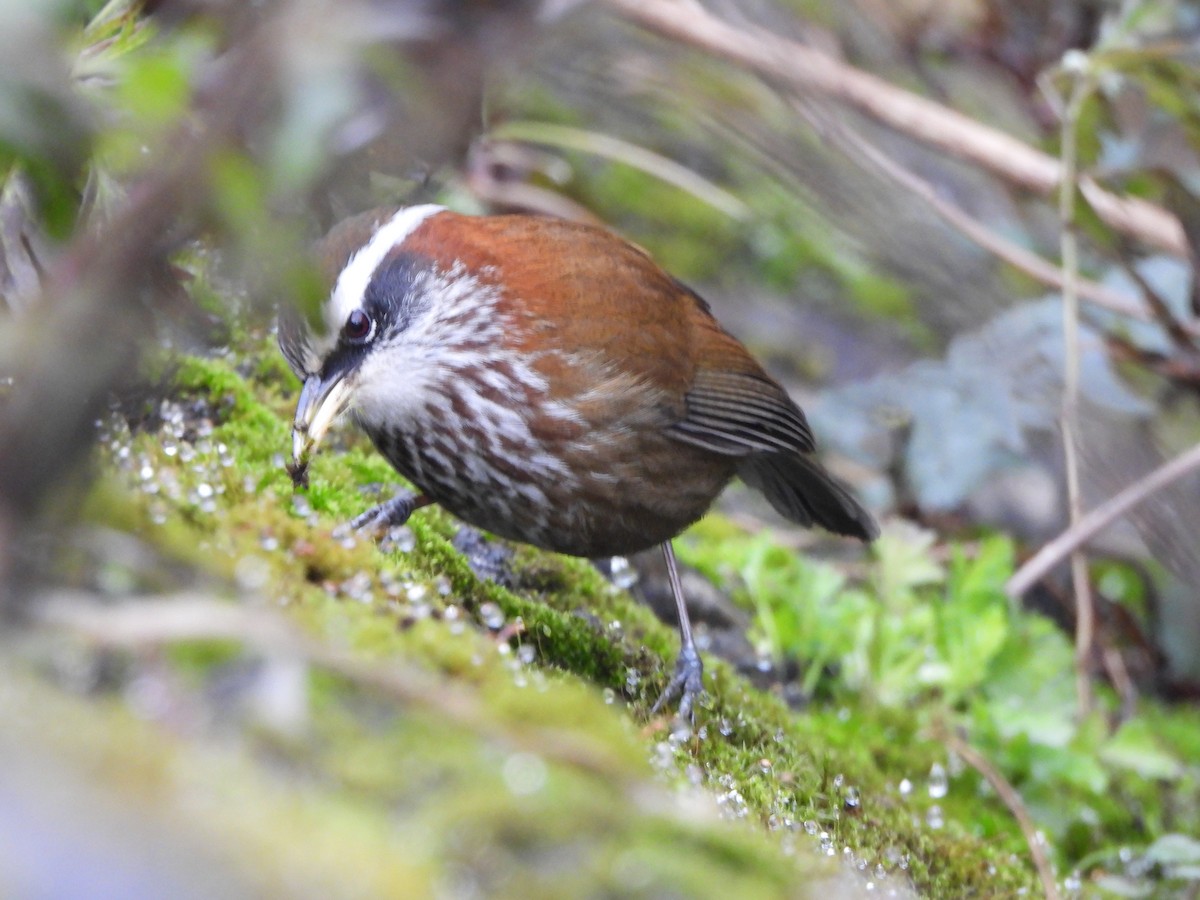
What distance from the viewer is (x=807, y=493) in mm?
4055

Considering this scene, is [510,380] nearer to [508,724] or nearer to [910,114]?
[508,724]

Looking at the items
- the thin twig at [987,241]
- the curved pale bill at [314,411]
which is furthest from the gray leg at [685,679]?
the thin twig at [987,241]

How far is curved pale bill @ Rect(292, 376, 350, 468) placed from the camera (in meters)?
2.86

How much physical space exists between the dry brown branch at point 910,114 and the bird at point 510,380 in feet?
7.57

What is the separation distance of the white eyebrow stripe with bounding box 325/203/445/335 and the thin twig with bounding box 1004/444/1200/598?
97.6 inches

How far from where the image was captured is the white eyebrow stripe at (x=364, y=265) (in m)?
3.04

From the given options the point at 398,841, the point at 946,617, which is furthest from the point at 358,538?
the point at 946,617

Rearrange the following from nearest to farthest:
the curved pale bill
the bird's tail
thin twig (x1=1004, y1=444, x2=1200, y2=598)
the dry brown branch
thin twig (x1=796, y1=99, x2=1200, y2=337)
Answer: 1. the curved pale bill
2. the bird's tail
3. thin twig (x1=1004, y1=444, x2=1200, y2=598)
4. thin twig (x1=796, y1=99, x2=1200, y2=337)
5. the dry brown branch

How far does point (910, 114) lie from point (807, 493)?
2.44 m

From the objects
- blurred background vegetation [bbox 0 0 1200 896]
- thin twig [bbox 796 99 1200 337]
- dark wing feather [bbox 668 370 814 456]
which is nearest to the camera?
blurred background vegetation [bbox 0 0 1200 896]

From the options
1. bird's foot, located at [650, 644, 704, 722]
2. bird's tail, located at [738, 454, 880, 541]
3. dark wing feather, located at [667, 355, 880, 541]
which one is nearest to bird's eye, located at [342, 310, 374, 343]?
dark wing feather, located at [667, 355, 880, 541]

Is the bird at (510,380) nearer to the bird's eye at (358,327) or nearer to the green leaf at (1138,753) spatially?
the bird's eye at (358,327)

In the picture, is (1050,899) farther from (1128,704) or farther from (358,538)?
(1128,704)

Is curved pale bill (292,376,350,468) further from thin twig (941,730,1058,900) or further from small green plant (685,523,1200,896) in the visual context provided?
thin twig (941,730,1058,900)
